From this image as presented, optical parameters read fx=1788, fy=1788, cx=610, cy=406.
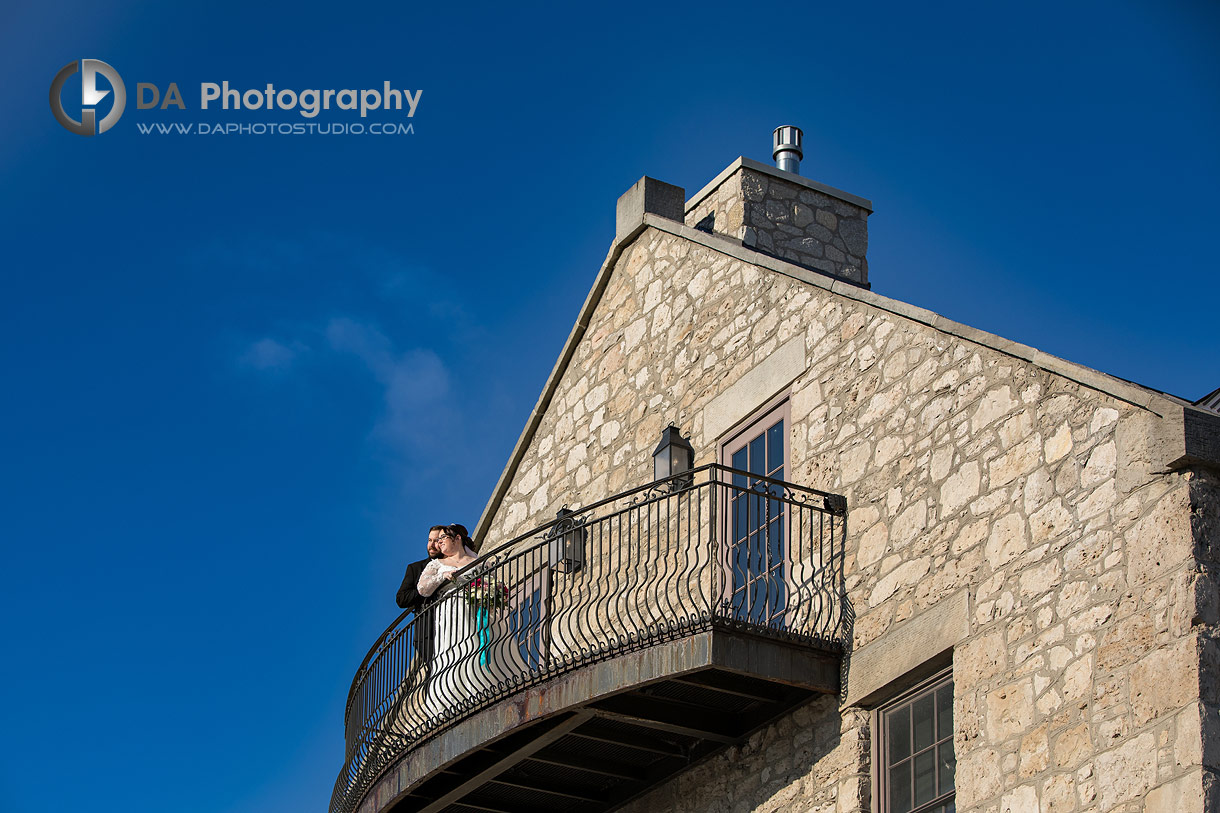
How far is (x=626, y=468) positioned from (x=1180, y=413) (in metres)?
5.81

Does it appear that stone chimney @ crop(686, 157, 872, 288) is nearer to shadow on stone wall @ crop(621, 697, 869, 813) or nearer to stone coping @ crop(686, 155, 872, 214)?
stone coping @ crop(686, 155, 872, 214)

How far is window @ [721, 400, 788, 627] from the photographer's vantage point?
11422mm

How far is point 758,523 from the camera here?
12.1 m

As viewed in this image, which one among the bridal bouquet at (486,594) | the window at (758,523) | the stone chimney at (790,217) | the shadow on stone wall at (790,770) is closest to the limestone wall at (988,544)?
the shadow on stone wall at (790,770)

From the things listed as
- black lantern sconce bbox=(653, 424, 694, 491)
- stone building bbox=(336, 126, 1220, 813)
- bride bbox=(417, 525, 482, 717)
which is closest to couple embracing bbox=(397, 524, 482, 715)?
bride bbox=(417, 525, 482, 717)

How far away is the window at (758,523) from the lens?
1142 centimetres

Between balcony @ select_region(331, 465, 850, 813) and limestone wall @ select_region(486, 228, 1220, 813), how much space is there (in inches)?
9.7

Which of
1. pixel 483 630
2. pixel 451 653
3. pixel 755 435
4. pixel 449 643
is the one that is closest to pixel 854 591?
pixel 755 435

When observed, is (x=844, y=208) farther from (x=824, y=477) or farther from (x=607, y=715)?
(x=607, y=715)

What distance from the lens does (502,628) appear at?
12.5 meters

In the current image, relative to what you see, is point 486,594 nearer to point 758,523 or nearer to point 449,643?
point 449,643

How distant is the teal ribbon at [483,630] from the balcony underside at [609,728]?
1.36 feet

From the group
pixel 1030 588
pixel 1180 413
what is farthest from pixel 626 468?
pixel 1180 413

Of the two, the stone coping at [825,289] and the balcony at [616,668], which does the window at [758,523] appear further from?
the stone coping at [825,289]
